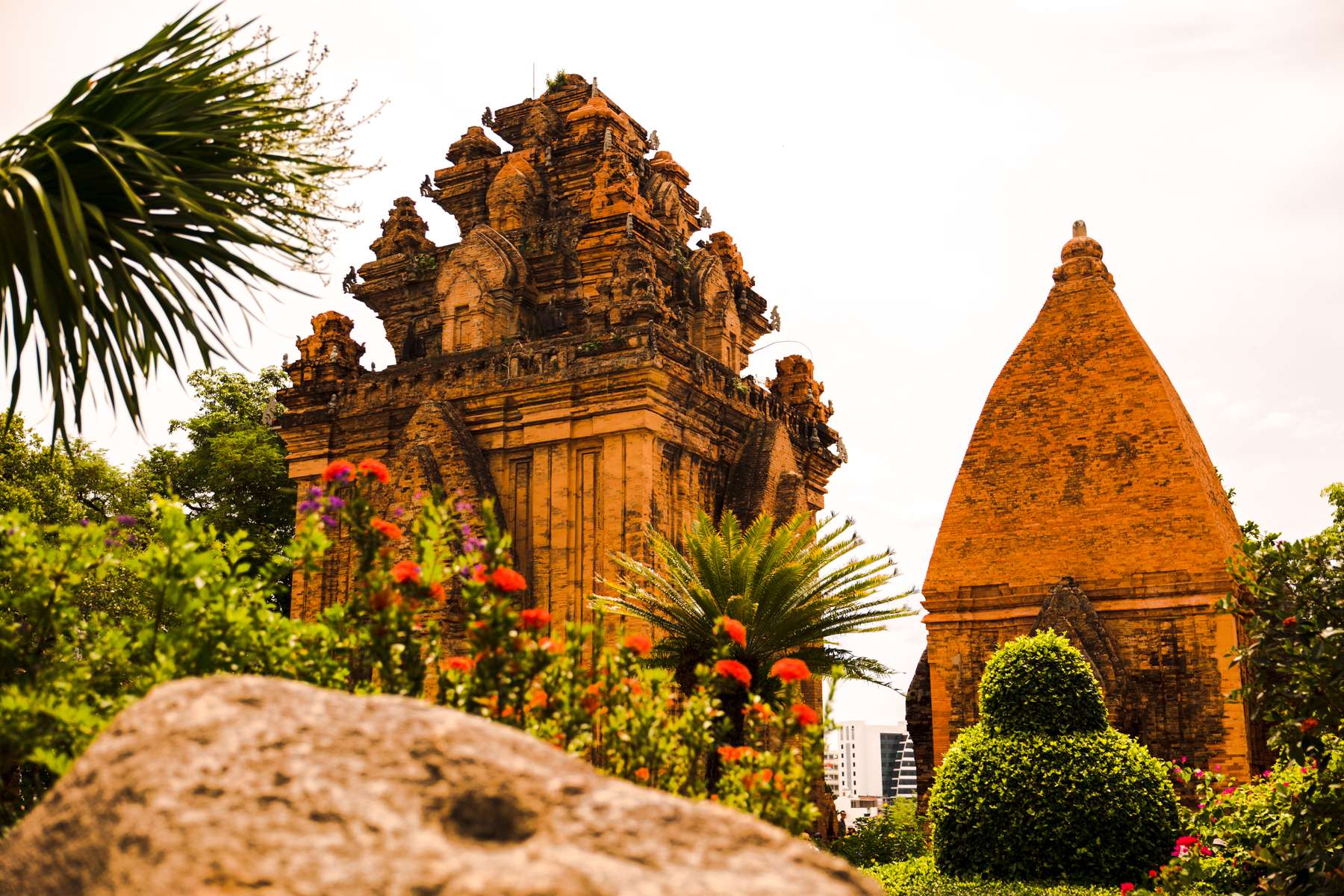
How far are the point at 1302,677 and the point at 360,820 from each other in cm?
841

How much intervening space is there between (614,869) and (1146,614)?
15840 millimetres

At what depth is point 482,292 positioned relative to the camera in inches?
939

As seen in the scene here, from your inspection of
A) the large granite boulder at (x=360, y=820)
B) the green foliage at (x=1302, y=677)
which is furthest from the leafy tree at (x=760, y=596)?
the large granite boulder at (x=360, y=820)

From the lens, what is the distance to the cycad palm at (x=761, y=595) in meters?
16.1

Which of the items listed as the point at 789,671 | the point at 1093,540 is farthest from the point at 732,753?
the point at 1093,540

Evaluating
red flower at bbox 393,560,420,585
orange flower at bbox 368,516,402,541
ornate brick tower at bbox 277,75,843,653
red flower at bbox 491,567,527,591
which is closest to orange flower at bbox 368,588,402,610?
red flower at bbox 393,560,420,585

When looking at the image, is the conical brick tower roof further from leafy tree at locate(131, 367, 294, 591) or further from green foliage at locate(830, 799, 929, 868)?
leafy tree at locate(131, 367, 294, 591)

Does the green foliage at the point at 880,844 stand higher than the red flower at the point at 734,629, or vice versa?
the red flower at the point at 734,629

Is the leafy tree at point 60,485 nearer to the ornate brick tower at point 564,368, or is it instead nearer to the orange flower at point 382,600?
the ornate brick tower at point 564,368

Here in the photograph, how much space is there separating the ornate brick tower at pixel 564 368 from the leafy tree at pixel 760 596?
3.75 meters

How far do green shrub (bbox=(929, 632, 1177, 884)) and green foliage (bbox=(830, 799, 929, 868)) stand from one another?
3169mm

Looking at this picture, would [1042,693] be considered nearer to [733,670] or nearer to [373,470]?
[733,670]

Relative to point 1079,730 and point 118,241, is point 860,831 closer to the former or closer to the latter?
point 1079,730

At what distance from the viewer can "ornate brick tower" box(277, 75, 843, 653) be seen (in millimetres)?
21062
